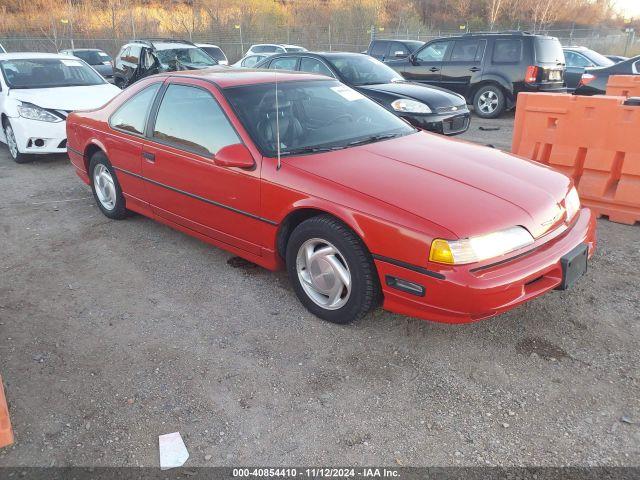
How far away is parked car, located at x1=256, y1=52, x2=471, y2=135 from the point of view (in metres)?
7.33

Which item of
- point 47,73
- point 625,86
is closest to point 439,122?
point 625,86

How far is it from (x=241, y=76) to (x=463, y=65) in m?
8.58

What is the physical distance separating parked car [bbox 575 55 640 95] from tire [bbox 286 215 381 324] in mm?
9250

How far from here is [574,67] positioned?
43.4 ft

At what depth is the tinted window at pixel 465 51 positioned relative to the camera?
11242 millimetres

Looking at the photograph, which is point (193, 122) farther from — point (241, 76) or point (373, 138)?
point (373, 138)

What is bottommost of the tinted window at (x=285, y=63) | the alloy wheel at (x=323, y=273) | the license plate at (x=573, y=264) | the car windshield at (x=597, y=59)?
the alloy wheel at (x=323, y=273)

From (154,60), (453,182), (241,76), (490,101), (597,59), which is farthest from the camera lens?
(597,59)

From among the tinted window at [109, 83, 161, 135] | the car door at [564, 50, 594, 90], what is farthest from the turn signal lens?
the car door at [564, 50, 594, 90]

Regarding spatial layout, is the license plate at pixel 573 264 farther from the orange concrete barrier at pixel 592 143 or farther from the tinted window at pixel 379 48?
the tinted window at pixel 379 48

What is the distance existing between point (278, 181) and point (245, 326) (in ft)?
3.17

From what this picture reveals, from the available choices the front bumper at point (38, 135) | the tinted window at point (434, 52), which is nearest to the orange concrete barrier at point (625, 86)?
the tinted window at point (434, 52)

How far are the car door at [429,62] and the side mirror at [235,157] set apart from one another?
9.42 meters

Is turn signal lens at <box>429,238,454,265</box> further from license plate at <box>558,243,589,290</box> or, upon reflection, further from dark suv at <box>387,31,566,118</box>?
dark suv at <box>387,31,566,118</box>
